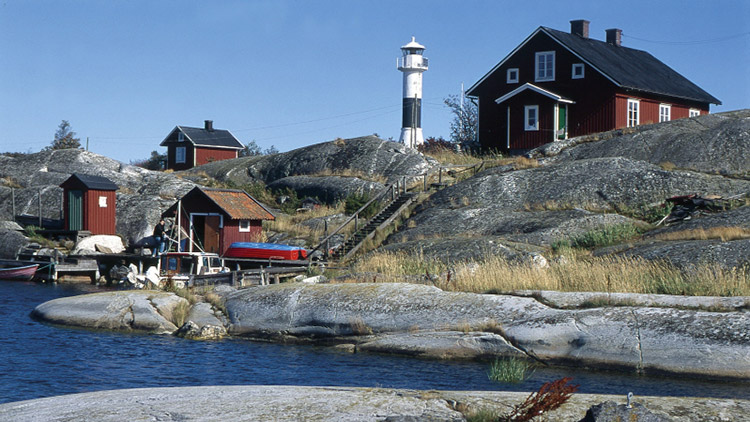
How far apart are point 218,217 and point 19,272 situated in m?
10.4

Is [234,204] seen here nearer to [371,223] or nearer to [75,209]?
[371,223]

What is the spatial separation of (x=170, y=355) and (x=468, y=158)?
Result: 35390 mm

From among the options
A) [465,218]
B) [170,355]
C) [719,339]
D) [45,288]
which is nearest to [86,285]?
[45,288]

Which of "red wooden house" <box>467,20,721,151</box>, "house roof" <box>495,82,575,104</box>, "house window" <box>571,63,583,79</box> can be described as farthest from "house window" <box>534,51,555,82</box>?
"house window" <box>571,63,583,79</box>

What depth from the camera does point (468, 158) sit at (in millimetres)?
51625

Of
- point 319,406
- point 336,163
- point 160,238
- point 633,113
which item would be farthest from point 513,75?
point 319,406

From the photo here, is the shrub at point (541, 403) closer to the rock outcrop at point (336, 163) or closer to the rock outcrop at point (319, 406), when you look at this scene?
the rock outcrop at point (319, 406)

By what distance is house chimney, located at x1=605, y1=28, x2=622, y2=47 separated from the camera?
57.1 m

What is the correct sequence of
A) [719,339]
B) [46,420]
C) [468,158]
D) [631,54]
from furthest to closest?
[631,54] → [468,158] → [719,339] → [46,420]

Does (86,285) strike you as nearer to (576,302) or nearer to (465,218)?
(465,218)

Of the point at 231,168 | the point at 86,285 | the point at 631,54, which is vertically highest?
the point at 631,54

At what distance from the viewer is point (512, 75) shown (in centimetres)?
5234

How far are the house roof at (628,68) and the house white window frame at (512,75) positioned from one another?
794mm

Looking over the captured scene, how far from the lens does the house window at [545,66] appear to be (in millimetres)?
50625
